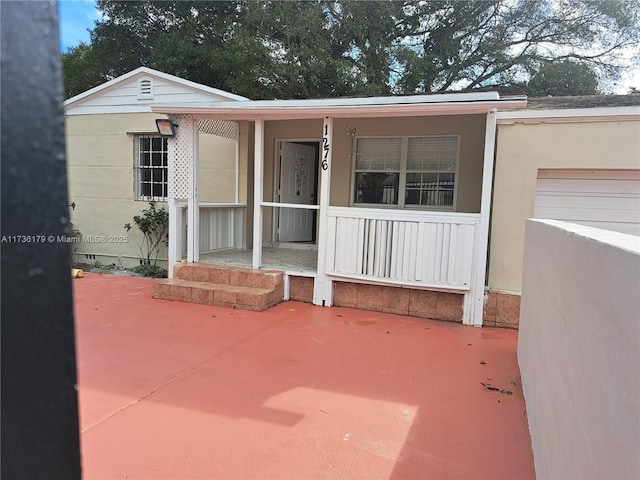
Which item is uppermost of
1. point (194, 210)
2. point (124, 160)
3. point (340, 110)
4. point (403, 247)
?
point (340, 110)

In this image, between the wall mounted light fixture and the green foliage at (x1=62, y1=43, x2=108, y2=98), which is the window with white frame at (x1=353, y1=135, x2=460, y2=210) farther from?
the green foliage at (x1=62, y1=43, x2=108, y2=98)

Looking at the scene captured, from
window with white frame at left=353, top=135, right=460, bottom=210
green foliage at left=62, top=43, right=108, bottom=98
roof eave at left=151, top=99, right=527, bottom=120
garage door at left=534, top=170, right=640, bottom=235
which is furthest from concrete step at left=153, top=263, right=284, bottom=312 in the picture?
green foliage at left=62, top=43, right=108, bottom=98

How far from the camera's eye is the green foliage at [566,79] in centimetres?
1291

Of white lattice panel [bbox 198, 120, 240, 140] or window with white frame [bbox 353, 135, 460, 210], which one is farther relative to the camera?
window with white frame [bbox 353, 135, 460, 210]

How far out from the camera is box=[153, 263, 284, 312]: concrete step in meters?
5.95

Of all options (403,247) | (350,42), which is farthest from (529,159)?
(350,42)

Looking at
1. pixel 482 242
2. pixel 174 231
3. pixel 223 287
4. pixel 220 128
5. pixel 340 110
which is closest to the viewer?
pixel 482 242

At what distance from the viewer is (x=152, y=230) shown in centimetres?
854

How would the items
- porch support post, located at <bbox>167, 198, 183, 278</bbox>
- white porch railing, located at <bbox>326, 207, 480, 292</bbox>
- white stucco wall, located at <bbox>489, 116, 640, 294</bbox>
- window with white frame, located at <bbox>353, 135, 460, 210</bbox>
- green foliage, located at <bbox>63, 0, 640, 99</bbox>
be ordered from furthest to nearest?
green foliage, located at <bbox>63, 0, 640, 99</bbox>, window with white frame, located at <bbox>353, 135, 460, 210</bbox>, porch support post, located at <bbox>167, 198, 183, 278</bbox>, white porch railing, located at <bbox>326, 207, 480, 292</bbox>, white stucco wall, located at <bbox>489, 116, 640, 294</bbox>

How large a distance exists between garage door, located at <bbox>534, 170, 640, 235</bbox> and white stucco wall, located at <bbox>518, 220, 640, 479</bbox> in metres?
3.39

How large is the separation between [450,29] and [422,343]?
1224 cm

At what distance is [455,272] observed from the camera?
5.51 metres

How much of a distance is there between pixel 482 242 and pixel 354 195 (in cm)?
303

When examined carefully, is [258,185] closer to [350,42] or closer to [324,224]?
[324,224]
